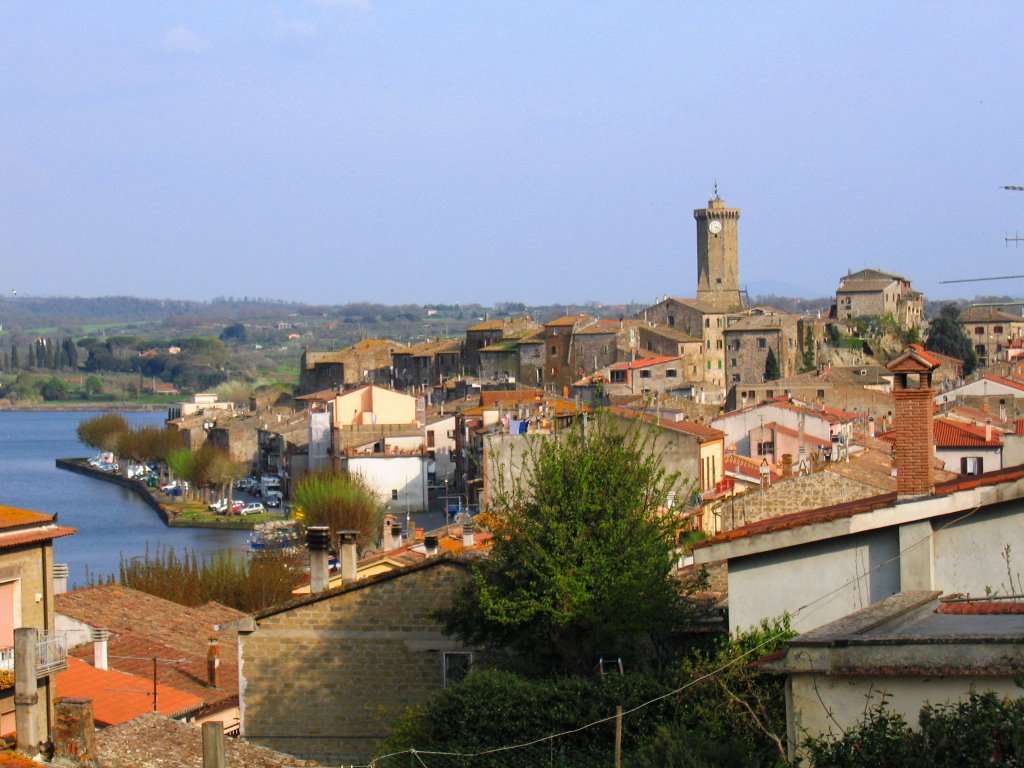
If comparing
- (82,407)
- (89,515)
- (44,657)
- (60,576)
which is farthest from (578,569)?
(82,407)

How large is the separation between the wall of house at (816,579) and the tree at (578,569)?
1399mm

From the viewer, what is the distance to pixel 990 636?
499cm

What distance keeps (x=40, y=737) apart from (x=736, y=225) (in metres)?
74.2

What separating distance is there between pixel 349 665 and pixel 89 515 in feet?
142

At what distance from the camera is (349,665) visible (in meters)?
9.71

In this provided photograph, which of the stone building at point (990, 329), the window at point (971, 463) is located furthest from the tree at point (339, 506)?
the stone building at point (990, 329)

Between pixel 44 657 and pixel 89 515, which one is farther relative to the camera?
pixel 89 515

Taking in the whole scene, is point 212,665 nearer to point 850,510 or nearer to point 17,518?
point 17,518

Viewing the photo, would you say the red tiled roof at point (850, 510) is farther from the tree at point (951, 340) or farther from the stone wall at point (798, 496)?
the tree at point (951, 340)

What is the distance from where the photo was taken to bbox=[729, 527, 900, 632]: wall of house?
6.95 meters

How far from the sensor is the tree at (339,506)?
34.8 meters

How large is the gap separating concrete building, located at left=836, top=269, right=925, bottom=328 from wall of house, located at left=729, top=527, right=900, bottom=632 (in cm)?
6259

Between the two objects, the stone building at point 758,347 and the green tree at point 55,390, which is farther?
the green tree at point 55,390

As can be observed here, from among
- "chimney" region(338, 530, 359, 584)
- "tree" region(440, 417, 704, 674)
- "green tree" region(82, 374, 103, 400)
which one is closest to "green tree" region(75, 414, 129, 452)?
"chimney" region(338, 530, 359, 584)
